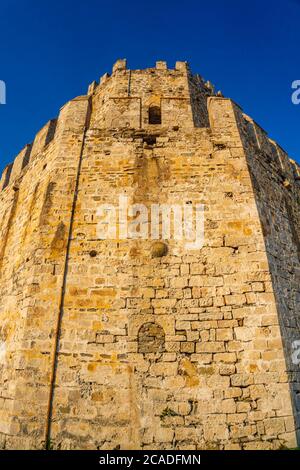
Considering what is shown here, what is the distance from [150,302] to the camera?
194 inches

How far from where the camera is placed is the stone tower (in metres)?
4.23

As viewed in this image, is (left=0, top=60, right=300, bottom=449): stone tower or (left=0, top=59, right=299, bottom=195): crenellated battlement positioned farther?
(left=0, top=59, right=299, bottom=195): crenellated battlement

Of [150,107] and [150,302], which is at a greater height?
[150,107]

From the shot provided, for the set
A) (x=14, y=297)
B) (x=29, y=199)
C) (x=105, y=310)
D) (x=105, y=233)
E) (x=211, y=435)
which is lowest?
(x=211, y=435)

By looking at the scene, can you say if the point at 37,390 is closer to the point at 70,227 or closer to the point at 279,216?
the point at 70,227

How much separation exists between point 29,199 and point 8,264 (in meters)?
1.54

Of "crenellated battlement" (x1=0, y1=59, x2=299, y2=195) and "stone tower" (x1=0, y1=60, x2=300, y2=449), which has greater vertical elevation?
"crenellated battlement" (x1=0, y1=59, x2=299, y2=195)

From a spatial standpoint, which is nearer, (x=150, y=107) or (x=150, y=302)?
(x=150, y=302)

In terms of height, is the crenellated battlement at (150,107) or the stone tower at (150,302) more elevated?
the crenellated battlement at (150,107)

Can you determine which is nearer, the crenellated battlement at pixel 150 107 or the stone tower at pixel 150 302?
the stone tower at pixel 150 302

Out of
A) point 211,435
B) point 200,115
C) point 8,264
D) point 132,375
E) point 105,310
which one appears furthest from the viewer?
point 200,115

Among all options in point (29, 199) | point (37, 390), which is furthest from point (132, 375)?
point (29, 199)

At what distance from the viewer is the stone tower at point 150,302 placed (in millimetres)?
4234

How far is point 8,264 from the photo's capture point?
648 centimetres
